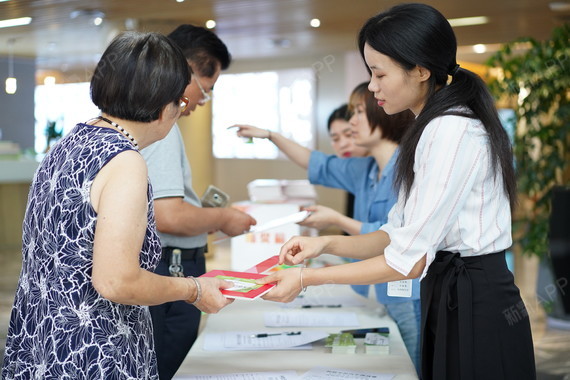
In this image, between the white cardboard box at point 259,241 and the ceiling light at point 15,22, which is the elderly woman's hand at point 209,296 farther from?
the ceiling light at point 15,22

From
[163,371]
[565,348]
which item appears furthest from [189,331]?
[565,348]

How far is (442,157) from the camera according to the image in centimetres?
155

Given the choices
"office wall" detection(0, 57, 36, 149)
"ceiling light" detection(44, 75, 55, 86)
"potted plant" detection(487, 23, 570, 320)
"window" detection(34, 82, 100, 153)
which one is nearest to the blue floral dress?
"window" detection(34, 82, 100, 153)

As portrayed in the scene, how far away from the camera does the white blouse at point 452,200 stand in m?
1.55

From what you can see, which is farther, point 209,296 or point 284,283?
point 284,283

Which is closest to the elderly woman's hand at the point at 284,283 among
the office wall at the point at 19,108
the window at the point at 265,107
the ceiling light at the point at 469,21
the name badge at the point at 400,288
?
the name badge at the point at 400,288

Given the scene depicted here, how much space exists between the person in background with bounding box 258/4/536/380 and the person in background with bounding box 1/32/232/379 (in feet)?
1.55

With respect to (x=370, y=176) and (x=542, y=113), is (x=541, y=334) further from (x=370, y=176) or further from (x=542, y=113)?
(x=370, y=176)

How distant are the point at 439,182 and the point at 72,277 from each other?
0.85m

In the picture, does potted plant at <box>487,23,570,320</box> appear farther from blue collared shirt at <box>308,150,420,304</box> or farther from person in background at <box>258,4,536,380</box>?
person in background at <box>258,4,536,380</box>

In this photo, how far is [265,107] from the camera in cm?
1165

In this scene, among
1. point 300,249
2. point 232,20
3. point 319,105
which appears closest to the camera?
point 300,249

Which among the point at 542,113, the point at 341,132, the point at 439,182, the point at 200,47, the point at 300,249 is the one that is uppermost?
the point at 200,47

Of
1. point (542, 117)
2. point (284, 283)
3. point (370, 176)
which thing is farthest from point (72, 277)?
point (542, 117)
